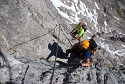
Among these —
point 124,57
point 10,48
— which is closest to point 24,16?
point 10,48

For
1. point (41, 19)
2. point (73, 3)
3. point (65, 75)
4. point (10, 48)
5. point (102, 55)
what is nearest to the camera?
point (65, 75)

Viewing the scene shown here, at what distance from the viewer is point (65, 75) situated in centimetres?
1059

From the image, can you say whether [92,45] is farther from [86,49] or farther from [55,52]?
[55,52]

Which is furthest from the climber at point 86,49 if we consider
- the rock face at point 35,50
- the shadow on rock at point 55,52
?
the shadow on rock at point 55,52

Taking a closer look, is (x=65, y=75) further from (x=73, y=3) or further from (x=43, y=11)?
(x=73, y=3)

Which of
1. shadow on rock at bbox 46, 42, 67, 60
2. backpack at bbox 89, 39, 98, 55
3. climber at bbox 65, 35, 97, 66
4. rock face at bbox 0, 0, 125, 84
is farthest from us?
shadow on rock at bbox 46, 42, 67, 60

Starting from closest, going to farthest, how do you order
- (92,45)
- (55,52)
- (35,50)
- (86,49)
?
(86,49), (92,45), (35,50), (55,52)

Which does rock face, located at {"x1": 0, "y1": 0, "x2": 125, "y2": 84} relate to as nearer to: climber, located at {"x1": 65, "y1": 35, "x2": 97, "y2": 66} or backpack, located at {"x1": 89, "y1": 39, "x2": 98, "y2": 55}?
climber, located at {"x1": 65, "y1": 35, "x2": 97, "y2": 66}

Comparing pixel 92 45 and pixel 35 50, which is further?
pixel 35 50

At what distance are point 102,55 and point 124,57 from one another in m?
18.7

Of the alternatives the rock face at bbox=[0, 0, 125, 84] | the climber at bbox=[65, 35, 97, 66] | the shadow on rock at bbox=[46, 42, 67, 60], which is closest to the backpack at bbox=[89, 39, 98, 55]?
the climber at bbox=[65, 35, 97, 66]

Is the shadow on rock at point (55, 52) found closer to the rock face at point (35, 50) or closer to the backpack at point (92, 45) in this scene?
the rock face at point (35, 50)

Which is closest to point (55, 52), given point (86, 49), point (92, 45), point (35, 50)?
point (35, 50)

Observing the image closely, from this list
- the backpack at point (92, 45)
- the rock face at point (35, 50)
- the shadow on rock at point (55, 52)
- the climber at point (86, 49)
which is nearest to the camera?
the rock face at point (35, 50)
